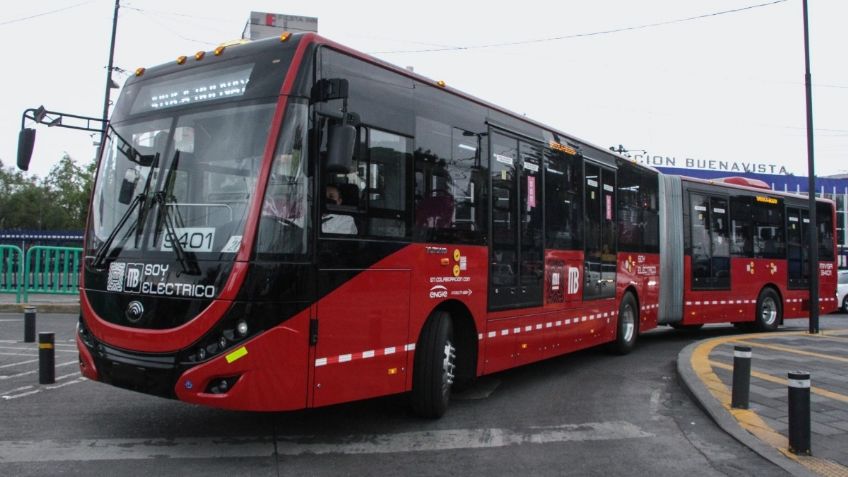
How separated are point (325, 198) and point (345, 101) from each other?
0.79m

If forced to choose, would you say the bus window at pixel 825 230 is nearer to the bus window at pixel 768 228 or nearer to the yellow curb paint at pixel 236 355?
the bus window at pixel 768 228

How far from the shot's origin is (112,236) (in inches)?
209

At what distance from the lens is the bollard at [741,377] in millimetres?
6609

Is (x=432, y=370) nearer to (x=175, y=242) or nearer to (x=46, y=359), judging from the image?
(x=175, y=242)

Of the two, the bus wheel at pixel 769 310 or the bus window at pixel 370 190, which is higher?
the bus window at pixel 370 190

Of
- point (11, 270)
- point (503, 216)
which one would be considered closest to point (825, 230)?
point (503, 216)

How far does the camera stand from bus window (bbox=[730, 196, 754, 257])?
14250 millimetres

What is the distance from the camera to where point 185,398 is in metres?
4.73

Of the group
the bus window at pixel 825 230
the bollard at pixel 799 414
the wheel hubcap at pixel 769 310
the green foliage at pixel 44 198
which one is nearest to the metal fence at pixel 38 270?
the bollard at pixel 799 414

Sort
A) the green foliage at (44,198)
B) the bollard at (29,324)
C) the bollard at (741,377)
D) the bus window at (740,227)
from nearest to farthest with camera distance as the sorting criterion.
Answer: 1. the bollard at (741,377)
2. the bollard at (29,324)
3. the bus window at (740,227)
4. the green foliage at (44,198)

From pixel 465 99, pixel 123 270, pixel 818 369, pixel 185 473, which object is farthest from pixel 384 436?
pixel 818 369

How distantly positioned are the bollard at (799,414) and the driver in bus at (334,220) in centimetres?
398

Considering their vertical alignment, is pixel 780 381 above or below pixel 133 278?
below

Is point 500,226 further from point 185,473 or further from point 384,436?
point 185,473
